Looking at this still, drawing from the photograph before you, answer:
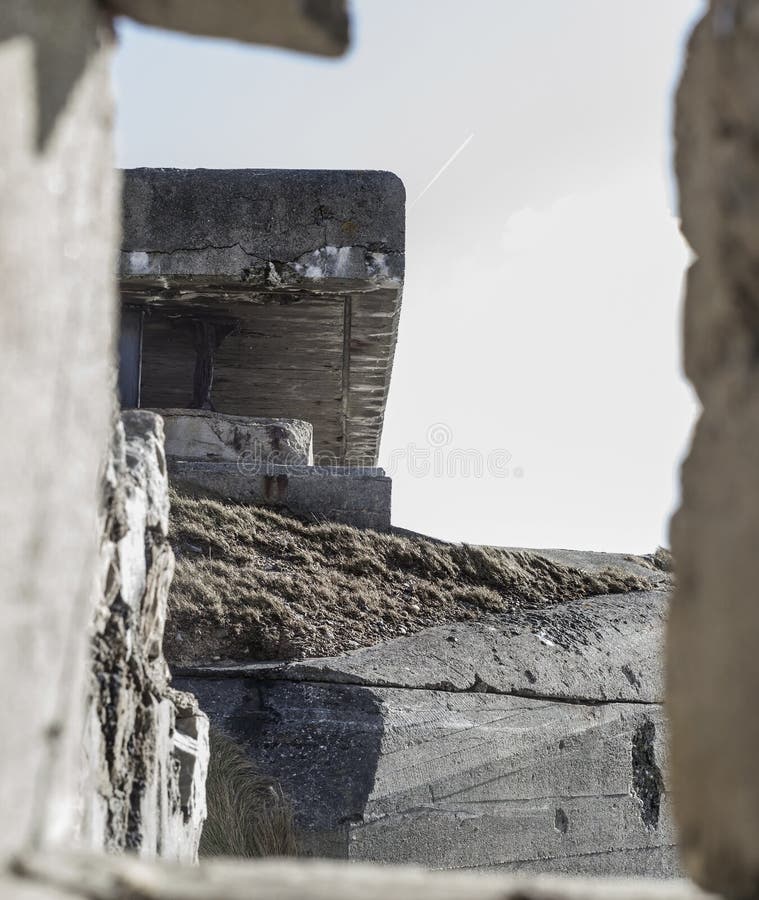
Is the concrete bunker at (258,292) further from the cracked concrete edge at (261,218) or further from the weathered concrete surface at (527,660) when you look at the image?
the weathered concrete surface at (527,660)

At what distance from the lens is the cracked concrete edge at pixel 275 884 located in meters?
1.11

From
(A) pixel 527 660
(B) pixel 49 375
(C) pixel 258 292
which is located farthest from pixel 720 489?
(C) pixel 258 292

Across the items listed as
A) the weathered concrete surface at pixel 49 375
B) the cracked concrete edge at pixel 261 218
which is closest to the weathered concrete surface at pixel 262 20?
the weathered concrete surface at pixel 49 375

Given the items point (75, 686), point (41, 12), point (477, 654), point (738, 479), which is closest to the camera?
point (738, 479)

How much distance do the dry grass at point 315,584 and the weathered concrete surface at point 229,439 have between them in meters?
0.49

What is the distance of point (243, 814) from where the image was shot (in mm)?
3482

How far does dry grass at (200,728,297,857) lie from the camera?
3428 millimetres

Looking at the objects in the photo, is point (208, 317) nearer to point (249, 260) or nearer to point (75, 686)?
point (249, 260)

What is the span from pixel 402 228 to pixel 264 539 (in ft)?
4.93

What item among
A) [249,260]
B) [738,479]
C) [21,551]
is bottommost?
[21,551]

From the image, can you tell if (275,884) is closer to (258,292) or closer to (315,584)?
(315,584)

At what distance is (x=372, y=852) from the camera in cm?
357

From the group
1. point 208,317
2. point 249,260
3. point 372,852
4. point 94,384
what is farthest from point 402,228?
point 94,384

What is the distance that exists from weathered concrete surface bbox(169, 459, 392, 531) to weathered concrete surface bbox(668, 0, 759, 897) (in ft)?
11.9
